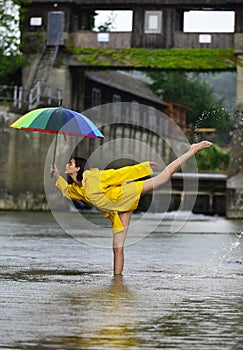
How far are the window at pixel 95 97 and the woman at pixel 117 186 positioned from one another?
167 feet

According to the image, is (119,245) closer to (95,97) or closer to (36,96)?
(36,96)

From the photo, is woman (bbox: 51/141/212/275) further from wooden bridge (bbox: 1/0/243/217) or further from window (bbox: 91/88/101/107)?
window (bbox: 91/88/101/107)

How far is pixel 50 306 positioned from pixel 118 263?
3.92 meters

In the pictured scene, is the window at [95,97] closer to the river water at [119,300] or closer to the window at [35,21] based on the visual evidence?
the window at [35,21]

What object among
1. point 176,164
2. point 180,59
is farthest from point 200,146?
point 180,59

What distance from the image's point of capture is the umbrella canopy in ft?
47.5

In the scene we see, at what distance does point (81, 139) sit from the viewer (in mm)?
50562

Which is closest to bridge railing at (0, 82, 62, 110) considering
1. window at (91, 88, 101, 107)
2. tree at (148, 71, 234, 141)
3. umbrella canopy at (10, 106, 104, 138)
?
window at (91, 88, 101, 107)

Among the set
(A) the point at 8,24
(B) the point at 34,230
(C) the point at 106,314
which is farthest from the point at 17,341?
(A) the point at 8,24

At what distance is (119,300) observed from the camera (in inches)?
414

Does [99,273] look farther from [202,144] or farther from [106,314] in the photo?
[106,314]

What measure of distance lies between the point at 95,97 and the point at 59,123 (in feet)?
168

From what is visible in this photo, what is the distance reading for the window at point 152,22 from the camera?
52156 millimetres

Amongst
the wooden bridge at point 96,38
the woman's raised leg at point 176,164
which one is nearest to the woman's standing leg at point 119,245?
the woman's raised leg at point 176,164
